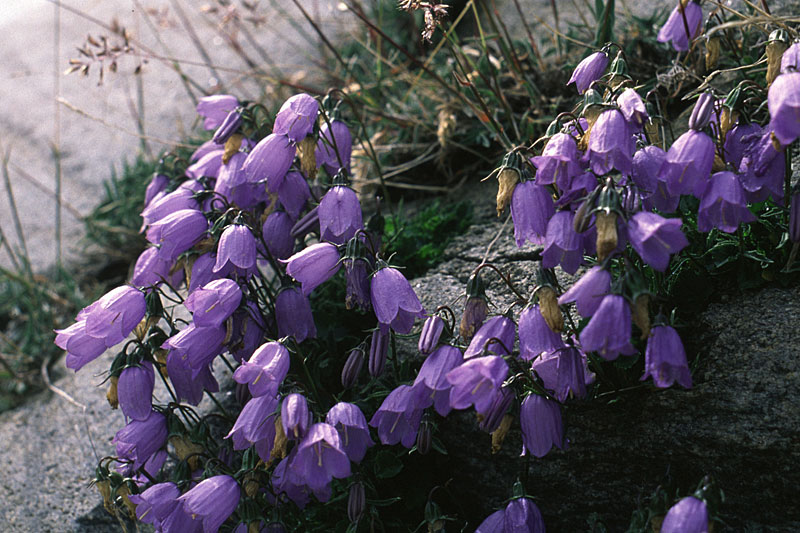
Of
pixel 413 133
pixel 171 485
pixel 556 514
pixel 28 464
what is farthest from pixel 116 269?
pixel 556 514

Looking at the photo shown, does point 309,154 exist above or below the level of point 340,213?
above

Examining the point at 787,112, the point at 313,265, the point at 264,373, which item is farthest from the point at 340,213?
the point at 787,112

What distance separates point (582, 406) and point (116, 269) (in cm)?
305

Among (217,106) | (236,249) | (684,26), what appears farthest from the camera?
(217,106)

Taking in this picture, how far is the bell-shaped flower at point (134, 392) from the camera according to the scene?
208 centimetres

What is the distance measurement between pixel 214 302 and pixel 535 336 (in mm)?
869

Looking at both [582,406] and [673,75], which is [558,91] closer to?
[673,75]

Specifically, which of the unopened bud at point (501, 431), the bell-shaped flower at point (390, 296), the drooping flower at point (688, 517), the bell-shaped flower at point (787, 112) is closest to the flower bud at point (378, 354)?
the bell-shaped flower at point (390, 296)

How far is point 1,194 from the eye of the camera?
5.12 meters

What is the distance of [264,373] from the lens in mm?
1871

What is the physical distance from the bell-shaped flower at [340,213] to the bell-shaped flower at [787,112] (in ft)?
3.63

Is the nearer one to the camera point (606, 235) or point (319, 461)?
point (606, 235)

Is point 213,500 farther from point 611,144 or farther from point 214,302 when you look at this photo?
point 611,144

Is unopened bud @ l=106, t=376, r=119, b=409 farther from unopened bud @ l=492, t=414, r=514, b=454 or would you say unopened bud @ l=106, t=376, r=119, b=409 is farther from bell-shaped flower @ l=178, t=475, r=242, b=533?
unopened bud @ l=492, t=414, r=514, b=454
